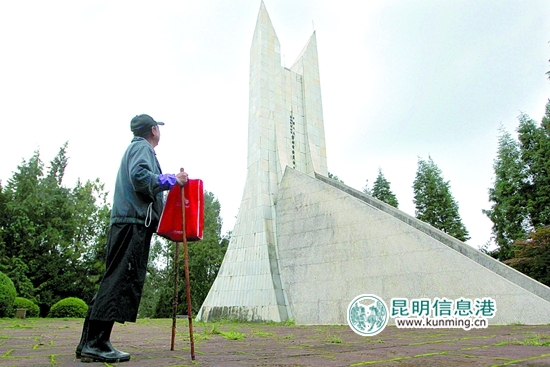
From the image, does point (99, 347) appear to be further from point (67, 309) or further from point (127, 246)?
point (67, 309)

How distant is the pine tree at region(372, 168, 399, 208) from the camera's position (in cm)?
2800

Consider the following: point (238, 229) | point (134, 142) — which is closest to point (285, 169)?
point (238, 229)

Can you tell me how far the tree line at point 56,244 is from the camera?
18.0 m

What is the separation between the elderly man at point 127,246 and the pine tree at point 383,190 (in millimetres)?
26617

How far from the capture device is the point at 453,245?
827 cm

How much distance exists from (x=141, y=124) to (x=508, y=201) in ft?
75.3

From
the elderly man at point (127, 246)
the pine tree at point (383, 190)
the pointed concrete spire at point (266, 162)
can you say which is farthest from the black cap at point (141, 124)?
the pine tree at point (383, 190)

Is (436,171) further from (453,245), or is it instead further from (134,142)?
(134,142)

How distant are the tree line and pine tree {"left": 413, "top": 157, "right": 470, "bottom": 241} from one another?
14476 mm

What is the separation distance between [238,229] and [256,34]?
22.8 feet
